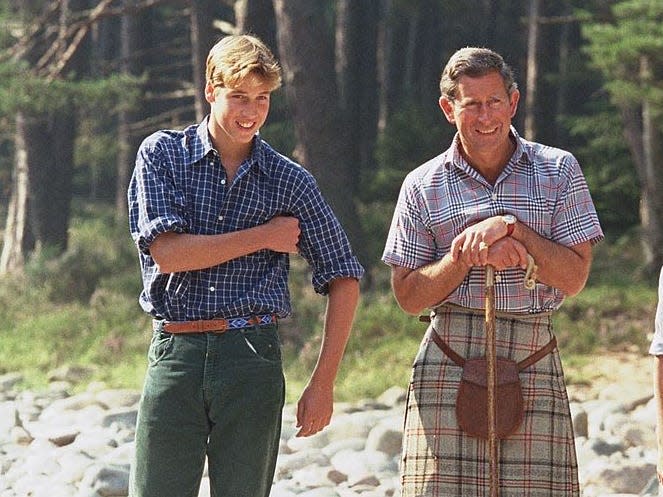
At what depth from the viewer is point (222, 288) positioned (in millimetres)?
4074

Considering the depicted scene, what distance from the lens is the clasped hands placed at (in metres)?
4.00

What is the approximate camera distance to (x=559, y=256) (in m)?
4.07

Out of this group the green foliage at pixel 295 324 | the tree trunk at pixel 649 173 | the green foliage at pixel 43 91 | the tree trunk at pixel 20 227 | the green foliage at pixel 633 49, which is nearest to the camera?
the green foliage at pixel 295 324

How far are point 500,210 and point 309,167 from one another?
31.5ft

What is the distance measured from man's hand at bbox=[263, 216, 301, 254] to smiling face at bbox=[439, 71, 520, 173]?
0.56 metres

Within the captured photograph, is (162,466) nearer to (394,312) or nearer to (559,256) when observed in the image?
(559,256)

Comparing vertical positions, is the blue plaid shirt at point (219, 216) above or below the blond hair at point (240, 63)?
below

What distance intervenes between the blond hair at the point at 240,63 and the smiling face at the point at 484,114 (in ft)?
1.76

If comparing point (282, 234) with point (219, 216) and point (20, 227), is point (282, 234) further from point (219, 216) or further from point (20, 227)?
point (20, 227)

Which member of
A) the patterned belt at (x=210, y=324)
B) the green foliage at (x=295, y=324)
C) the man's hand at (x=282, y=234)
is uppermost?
the man's hand at (x=282, y=234)

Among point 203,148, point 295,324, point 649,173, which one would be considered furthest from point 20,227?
point 203,148

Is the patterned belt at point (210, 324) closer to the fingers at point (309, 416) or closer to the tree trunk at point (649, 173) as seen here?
the fingers at point (309, 416)

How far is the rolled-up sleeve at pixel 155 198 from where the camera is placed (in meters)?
4.05

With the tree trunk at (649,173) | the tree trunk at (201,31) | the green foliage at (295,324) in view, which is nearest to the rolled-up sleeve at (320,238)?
the green foliage at (295,324)
